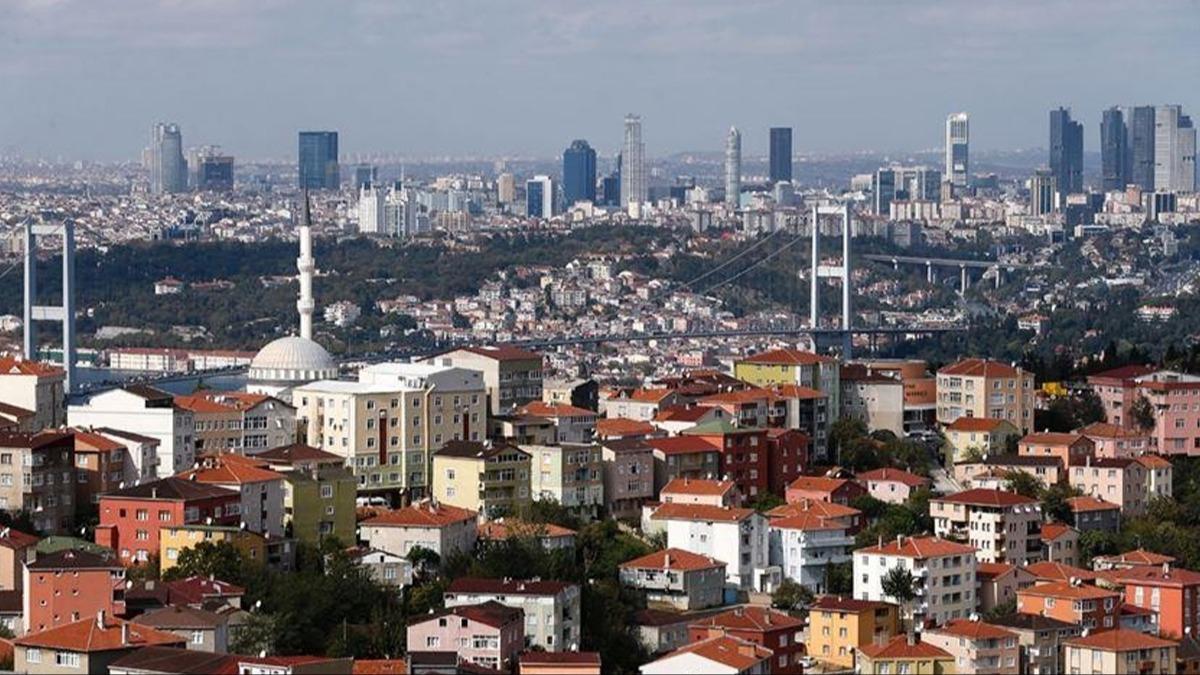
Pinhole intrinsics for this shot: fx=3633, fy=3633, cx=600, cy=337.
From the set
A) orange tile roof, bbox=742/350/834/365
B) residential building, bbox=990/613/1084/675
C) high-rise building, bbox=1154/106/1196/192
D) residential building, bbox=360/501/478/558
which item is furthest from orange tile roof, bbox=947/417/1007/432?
high-rise building, bbox=1154/106/1196/192

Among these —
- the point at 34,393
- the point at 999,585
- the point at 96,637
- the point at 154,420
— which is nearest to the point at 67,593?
the point at 96,637

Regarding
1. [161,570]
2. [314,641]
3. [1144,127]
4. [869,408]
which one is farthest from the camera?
[1144,127]

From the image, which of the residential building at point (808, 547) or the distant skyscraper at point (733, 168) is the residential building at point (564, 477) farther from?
the distant skyscraper at point (733, 168)

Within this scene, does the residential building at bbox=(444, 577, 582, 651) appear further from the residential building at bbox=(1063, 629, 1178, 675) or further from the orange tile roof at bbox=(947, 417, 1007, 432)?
the orange tile roof at bbox=(947, 417, 1007, 432)

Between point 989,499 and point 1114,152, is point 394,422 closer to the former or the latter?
point 989,499

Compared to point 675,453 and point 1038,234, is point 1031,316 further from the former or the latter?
point 675,453

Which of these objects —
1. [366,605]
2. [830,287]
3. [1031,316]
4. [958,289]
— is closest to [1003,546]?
[366,605]
